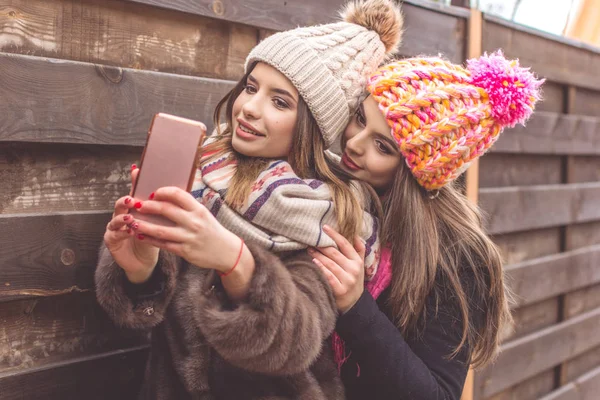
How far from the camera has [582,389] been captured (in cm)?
421

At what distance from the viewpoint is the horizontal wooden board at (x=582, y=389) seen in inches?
155

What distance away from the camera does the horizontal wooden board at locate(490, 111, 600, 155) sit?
344 cm

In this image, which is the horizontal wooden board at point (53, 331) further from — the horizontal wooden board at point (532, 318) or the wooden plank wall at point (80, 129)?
the horizontal wooden board at point (532, 318)

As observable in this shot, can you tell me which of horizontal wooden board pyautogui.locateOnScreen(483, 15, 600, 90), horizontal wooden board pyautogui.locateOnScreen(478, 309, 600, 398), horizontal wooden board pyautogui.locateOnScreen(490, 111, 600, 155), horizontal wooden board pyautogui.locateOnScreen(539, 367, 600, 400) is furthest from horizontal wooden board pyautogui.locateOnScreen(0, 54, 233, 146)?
horizontal wooden board pyautogui.locateOnScreen(539, 367, 600, 400)

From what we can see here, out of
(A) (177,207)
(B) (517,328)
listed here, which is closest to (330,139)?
(A) (177,207)

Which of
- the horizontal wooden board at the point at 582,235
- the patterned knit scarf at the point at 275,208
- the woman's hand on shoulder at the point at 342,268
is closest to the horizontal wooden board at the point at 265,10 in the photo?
the patterned knit scarf at the point at 275,208

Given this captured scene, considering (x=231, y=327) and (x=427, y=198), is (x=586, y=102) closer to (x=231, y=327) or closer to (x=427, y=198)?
(x=427, y=198)

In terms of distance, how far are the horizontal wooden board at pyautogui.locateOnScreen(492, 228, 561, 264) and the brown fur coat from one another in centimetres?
212

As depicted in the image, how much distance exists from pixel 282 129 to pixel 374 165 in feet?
1.05

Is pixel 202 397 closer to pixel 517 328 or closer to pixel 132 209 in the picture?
pixel 132 209

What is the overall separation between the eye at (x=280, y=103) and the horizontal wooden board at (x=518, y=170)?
1957mm

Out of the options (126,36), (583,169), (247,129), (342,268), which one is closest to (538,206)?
(583,169)

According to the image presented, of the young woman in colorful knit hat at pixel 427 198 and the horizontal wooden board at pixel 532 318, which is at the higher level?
the young woman in colorful knit hat at pixel 427 198

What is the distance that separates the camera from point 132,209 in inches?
44.5
